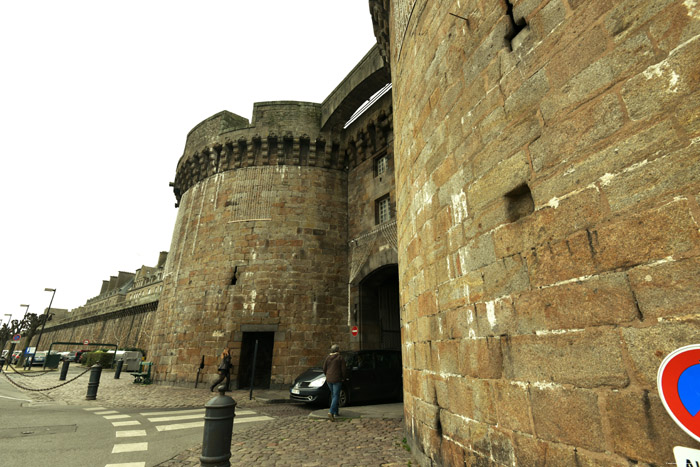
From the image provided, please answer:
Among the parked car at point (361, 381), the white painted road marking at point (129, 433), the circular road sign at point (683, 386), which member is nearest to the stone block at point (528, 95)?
the circular road sign at point (683, 386)

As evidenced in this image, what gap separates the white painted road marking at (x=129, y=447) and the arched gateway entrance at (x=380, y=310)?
7.57 m

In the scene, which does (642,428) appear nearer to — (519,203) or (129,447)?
(519,203)

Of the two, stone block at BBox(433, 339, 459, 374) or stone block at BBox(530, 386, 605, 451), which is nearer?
stone block at BBox(530, 386, 605, 451)

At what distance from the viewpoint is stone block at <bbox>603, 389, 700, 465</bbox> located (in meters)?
1.52

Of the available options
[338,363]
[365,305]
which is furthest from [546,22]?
[365,305]

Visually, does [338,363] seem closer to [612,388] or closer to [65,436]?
[65,436]

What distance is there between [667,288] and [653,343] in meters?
0.28

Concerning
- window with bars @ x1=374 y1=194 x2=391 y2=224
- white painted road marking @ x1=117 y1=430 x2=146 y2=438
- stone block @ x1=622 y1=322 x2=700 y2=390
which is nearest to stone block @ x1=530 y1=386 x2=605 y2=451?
stone block @ x1=622 y1=322 x2=700 y2=390

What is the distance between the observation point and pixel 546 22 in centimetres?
253

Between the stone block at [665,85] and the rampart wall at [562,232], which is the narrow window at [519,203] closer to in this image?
the rampart wall at [562,232]

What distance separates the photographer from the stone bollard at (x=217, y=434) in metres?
3.05

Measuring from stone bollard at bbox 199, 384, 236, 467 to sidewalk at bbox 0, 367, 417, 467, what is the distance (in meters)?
1.19

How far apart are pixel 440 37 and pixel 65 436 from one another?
7878 mm

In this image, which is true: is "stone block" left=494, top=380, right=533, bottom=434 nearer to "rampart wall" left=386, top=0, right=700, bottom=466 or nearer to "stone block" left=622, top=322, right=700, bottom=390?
"rampart wall" left=386, top=0, right=700, bottom=466
